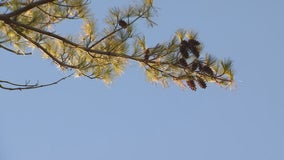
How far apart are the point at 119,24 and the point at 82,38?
0.86 feet

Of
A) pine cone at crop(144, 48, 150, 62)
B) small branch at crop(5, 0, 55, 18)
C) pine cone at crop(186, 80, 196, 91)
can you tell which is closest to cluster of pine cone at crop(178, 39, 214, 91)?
pine cone at crop(186, 80, 196, 91)

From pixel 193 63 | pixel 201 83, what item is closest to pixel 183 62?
pixel 193 63

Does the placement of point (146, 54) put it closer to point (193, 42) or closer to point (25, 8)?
point (193, 42)

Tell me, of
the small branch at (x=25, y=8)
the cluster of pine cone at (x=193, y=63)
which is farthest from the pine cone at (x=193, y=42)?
the small branch at (x=25, y=8)

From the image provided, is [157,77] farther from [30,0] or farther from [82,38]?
[30,0]

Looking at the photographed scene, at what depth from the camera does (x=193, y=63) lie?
124 inches

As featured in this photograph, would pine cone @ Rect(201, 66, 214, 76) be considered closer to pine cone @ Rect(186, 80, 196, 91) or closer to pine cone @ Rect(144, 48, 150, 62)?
pine cone @ Rect(186, 80, 196, 91)

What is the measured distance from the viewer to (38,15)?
324cm

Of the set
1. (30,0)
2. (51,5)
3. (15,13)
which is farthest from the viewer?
(51,5)

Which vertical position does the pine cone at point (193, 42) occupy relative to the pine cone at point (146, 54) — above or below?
below

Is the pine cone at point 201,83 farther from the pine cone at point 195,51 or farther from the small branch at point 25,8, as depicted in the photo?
the small branch at point 25,8

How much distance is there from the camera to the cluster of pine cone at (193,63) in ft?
10.2

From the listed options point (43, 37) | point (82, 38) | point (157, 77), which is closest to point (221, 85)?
point (157, 77)

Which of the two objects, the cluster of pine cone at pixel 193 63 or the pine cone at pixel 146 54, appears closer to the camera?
the cluster of pine cone at pixel 193 63
